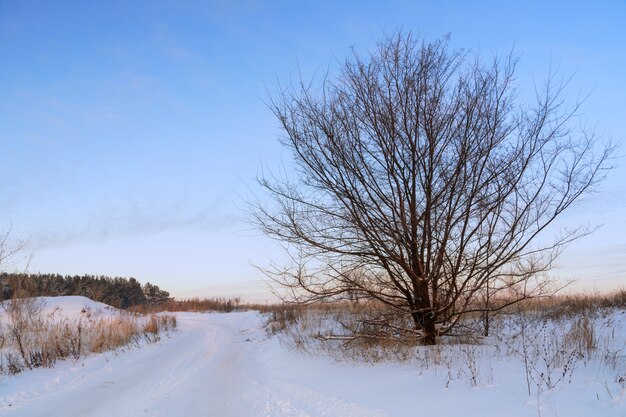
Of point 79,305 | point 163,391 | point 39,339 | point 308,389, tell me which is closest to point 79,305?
point 79,305

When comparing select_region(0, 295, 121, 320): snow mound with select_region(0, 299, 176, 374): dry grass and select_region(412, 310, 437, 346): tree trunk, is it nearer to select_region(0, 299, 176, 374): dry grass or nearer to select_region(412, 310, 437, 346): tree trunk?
select_region(0, 299, 176, 374): dry grass

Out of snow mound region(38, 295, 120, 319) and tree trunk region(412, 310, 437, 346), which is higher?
snow mound region(38, 295, 120, 319)

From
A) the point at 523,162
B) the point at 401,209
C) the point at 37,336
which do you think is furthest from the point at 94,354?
the point at 523,162

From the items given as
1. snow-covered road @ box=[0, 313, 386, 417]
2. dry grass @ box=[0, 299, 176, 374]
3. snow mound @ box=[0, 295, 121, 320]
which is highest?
snow mound @ box=[0, 295, 121, 320]

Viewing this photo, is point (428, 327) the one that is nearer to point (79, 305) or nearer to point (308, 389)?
point (308, 389)

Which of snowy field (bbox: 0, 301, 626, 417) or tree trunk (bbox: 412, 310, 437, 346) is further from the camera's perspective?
tree trunk (bbox: 412, 310, 437, 346)

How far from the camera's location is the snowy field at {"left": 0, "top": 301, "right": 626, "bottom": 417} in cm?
491

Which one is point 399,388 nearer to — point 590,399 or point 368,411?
point 368,411

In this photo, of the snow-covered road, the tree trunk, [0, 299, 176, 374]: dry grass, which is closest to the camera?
the snow-covered road

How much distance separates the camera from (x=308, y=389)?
7.09m

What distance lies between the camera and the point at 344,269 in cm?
932

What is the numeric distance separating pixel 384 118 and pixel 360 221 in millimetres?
2128

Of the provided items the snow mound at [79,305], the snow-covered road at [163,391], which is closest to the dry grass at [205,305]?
the snow mound at [79,305]

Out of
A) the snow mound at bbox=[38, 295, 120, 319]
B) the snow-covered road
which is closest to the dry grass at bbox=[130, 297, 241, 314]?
the snow mound at bbox=[38, 295, 120, 319]
